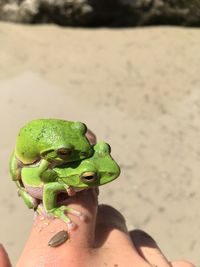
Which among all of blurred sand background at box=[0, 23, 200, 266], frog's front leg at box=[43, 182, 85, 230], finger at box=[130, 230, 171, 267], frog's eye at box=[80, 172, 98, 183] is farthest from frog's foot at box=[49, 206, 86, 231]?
blurred sand background at box=[0, 23, 200, 266]

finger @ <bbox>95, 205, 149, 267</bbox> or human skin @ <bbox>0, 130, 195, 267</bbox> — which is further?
finger @ <bbox>95, 205, 149, 267</bbox>

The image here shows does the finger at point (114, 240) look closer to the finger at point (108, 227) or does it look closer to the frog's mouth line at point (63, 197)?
the finger at point (108, 227)

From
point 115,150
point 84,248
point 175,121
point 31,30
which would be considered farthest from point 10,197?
point 31,30

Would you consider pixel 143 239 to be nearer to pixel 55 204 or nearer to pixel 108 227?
pixel 108 227

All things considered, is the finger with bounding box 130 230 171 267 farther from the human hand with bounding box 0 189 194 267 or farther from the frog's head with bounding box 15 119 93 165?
the frog's head with bounding box 15 119 93 165

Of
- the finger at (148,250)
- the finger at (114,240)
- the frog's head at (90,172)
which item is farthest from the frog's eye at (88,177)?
the finger at (148,250)
